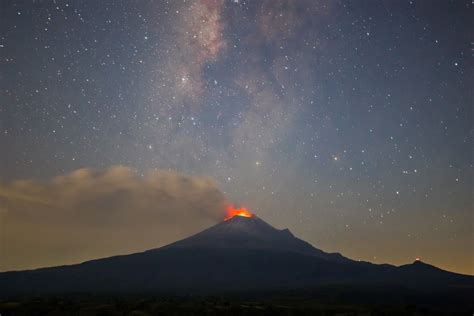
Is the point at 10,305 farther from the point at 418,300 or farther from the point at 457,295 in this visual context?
the point at 457,295

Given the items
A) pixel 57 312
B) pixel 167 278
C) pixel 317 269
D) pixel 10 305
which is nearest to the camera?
pixel 57 312

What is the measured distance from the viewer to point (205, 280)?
176m

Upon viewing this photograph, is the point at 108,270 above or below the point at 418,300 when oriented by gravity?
above

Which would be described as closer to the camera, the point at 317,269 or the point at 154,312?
the point at 154,312

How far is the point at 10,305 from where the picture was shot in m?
48.2

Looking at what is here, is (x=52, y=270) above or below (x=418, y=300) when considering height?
above

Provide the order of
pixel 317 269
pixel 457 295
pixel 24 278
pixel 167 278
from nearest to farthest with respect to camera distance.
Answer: pixel 457 295 → pixel 24 278 → pixel 167 278 → pixel 317 269

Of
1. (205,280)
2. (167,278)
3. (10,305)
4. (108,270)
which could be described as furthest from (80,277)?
(10,305)

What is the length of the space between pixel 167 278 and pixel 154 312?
138034 millimetres

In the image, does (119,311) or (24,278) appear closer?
(119,311)

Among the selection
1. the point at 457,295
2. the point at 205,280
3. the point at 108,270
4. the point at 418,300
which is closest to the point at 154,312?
the point at 418,300

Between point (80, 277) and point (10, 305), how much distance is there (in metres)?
129

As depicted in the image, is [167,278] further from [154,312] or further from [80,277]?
[154,312]

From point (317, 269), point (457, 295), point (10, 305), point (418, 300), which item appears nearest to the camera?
point (10, 305)
